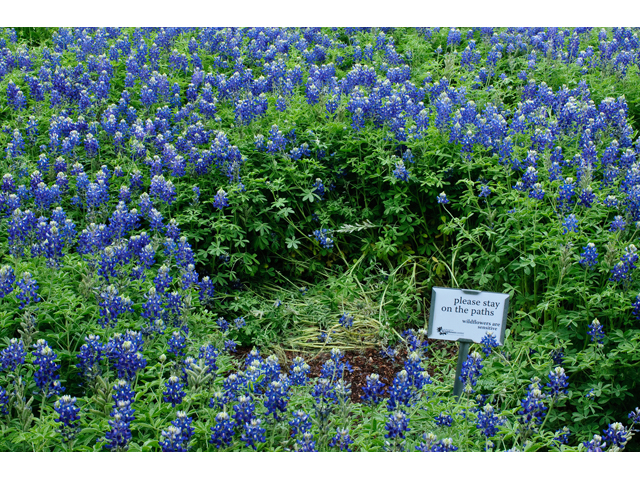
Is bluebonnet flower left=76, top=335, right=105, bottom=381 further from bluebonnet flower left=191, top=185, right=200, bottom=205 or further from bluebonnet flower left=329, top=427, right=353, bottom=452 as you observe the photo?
bluebonnet flower left=191, top=185, right=200, bottom=205

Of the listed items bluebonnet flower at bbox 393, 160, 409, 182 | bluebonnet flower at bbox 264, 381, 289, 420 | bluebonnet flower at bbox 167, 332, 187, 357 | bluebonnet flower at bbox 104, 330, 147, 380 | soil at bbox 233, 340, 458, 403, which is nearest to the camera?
bluebonnet flower at bbox 264, 381, 289, 420

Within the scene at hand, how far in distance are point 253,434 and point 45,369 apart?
1046 mm

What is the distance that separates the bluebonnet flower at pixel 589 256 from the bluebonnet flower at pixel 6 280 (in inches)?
129

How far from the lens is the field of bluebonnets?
2.69m

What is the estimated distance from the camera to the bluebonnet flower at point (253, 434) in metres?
2.41

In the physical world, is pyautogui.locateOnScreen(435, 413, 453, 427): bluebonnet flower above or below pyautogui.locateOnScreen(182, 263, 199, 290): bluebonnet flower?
below

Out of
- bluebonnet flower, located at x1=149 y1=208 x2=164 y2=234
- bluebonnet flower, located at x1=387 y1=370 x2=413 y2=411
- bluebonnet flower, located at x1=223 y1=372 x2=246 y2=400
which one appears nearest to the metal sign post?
bluebonnet flower, located at x1=387 y1=370 x2=413 y2=411

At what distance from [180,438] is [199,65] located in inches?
206

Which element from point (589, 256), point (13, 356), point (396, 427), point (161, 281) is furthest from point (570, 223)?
point (13, 356)

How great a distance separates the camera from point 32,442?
2.51m

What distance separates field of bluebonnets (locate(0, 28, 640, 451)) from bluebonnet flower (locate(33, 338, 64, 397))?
11 mm

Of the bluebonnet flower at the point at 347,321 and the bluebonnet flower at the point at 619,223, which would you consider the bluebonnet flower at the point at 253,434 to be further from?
the bluebonnet flower at the point at 619,223

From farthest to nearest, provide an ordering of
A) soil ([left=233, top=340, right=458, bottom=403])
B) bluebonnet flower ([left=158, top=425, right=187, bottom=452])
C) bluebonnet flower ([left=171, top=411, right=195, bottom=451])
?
soil ([left=233, top=340, right=458, bottom=403]) → bluebonnet flower ([left=171, top=411, right=195, bottom=451]) → bluebonnet flower ([left=158, top=425, right=187, bottom=452])

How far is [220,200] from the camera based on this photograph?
14.2 ft
